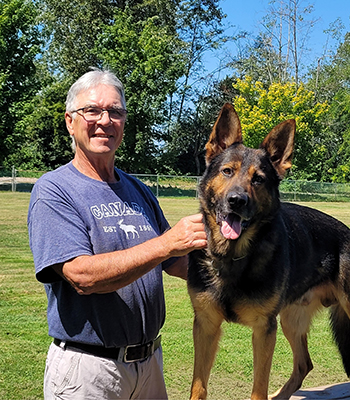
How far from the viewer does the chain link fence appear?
35281 millimetres

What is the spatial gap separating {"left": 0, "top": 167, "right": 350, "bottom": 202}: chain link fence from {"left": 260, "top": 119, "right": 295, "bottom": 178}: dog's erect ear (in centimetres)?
2872

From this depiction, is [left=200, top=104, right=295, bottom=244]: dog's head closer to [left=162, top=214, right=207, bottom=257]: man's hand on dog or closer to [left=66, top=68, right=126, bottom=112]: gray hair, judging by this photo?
[left=162, top=214, right=207, bottom=257]: man's hand on dog

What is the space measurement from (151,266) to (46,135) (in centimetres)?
4384

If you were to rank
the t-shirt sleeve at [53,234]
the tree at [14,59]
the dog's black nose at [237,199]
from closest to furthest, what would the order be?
the t-shirt sleeve at [53,234] < the dog's black nose at [237,199] < the tree at [14,59]

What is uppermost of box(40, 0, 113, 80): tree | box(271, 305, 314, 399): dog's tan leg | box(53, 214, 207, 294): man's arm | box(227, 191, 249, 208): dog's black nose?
box(40, 0, 113, 80): tree

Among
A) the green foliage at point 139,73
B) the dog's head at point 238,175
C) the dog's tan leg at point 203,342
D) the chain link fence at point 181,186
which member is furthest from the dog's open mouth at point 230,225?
the green foliage at point 139,73

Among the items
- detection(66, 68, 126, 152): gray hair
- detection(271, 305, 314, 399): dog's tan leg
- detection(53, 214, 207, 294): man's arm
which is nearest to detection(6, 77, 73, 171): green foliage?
detection(271, 305, 314, 399): dog's tan leg

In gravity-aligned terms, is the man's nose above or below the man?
above

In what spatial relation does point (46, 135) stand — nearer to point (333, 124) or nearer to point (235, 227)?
point (333, 124)

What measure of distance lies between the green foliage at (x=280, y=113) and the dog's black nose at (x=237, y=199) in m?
35.1

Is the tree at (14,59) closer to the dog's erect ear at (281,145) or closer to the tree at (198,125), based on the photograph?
the tree at (198,125)

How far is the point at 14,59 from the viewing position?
3609 centimetres

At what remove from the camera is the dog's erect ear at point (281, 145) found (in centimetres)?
374

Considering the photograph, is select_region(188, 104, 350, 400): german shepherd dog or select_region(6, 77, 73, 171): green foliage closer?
select_region(188, 104, 350, 400): german shepherd dog
